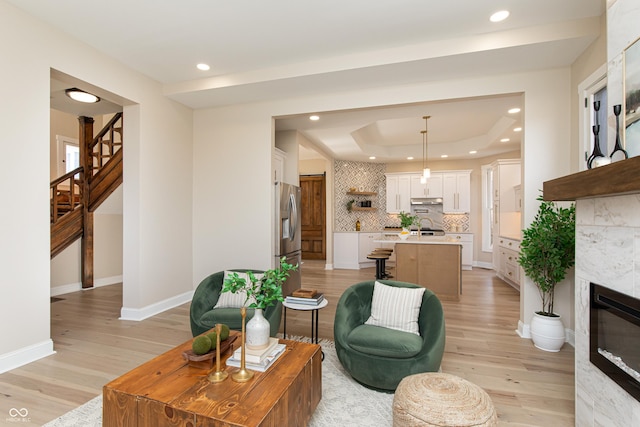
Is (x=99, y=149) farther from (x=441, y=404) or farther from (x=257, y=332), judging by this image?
(x=441, y=404)

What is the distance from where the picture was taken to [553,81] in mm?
3342

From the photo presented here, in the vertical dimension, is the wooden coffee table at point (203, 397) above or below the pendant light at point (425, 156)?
below

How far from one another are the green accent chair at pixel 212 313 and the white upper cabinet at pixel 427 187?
19.2 ft

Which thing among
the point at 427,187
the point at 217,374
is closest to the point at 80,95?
the point at 217,374

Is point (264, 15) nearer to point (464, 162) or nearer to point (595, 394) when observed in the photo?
point (595, 394)

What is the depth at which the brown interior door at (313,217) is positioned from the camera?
892 centimetres

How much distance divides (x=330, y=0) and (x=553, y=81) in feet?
8.56

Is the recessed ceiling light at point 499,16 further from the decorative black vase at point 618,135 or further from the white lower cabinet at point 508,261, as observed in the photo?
the white lower cabinet at point 508,261

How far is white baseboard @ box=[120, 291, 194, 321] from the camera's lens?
3.84m

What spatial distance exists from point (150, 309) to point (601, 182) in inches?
179

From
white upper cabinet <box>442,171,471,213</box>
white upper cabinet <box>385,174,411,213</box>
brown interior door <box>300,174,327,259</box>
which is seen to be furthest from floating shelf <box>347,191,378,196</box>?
white upper cabinet <box>442,171,471,213</box>

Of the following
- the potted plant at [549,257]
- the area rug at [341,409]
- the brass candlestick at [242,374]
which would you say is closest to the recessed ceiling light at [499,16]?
the potted plant at [549,257]

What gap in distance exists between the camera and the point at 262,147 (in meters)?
4.36

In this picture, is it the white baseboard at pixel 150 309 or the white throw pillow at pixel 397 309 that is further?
the white baseboard at pixel 150 309
